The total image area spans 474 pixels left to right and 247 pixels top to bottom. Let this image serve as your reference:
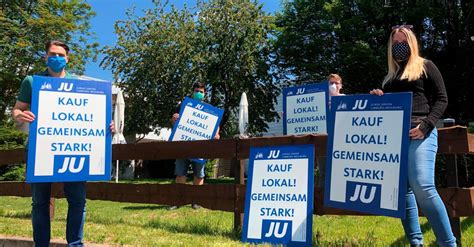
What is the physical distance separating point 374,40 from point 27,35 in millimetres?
16996

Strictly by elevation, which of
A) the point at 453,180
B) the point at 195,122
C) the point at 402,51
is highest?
the point at 402,51

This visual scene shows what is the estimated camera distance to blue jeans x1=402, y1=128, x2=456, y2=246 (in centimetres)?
358

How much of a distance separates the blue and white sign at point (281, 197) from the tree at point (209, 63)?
20708mm

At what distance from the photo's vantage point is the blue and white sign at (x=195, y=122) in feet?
25.0

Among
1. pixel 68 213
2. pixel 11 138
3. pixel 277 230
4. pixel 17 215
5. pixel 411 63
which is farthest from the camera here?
pixel 11 138

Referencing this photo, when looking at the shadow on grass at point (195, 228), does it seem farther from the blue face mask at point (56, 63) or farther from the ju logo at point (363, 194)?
the blue face mask at point (56, 63)

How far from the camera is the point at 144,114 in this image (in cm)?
2741

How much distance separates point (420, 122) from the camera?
12.4ft

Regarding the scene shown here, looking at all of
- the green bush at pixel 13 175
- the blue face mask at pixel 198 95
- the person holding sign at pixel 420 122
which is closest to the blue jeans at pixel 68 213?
the person holding sign at pixel 420 122

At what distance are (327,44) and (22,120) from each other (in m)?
21.1

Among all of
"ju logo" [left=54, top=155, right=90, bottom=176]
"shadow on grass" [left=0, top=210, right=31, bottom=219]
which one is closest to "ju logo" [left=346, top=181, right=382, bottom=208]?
"ju logo" [left=54, top=155, right=90, bottom=176]

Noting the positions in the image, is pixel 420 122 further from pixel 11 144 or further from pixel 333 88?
pixel 11 144

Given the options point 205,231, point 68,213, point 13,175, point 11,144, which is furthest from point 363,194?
point 11,144

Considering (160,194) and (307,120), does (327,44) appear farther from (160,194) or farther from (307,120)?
(160,194)
